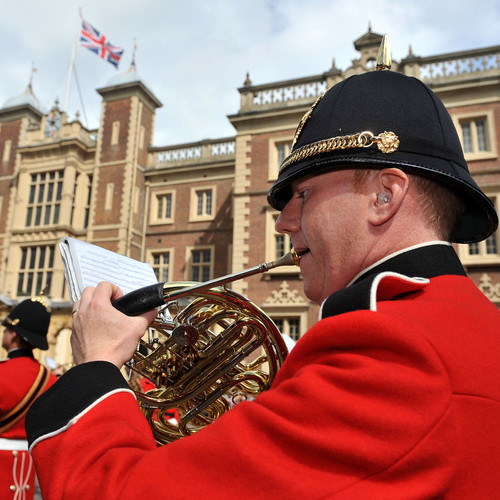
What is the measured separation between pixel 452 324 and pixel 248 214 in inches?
690

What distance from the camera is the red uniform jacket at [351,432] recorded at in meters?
0.94

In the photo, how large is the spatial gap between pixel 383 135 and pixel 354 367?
78cm

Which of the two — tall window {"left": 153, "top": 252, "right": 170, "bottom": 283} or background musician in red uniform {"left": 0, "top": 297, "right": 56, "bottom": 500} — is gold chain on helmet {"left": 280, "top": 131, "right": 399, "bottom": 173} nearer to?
background musician in red uniform {"left": 0, "top": 297, "right": 56, "bottom": 500}

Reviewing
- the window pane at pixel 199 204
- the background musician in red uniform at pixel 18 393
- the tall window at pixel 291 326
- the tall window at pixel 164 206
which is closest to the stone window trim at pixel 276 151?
the window pane at pixel 199 204

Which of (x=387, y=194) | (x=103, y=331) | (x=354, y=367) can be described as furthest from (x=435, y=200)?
(x=103, y=331)

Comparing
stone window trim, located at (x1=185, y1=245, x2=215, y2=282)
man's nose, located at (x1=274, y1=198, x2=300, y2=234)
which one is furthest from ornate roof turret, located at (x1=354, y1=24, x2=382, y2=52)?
man's nose, located at (x1=274, y1=198, x2=300, y2=234)

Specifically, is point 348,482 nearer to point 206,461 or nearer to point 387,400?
point 387,400

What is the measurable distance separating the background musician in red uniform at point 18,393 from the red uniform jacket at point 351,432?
394 cm

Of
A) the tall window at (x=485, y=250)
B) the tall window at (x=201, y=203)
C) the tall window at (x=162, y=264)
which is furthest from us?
the tall window at (x=162, y=264)

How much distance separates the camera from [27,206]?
2453cm

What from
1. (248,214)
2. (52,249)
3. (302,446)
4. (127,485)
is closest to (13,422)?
(127,485)

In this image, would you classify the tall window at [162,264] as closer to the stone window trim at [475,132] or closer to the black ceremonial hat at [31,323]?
the stone window trim at [475,132]

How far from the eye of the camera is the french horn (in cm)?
216

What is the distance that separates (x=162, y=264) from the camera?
A: 22812 millimetres
